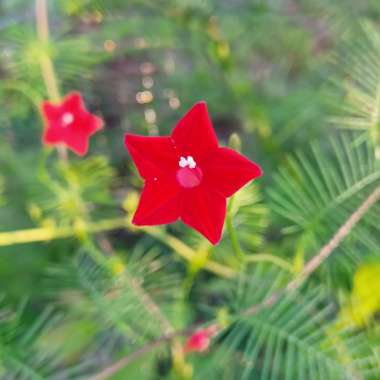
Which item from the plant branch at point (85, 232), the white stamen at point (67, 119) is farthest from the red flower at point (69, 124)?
the plant branch at point (85, 232)

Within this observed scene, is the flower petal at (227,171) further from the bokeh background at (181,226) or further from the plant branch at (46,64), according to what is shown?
the plant branch at (46,64)

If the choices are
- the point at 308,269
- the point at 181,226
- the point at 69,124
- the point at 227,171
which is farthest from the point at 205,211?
the point at 181,226

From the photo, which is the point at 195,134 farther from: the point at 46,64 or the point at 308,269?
the point at 46,64

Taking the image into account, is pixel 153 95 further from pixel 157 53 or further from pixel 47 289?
pixel 47 289

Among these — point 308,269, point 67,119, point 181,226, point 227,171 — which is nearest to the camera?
point 227,171

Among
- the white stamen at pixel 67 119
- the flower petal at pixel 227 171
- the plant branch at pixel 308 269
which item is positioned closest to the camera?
the flower petal at pixel 227 171

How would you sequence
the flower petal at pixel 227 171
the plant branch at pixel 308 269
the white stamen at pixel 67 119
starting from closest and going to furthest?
1. the flower petal at pixel 227 171
2. the plant branch at pixel 308 269
3. the white stamen at pixel 67 119
